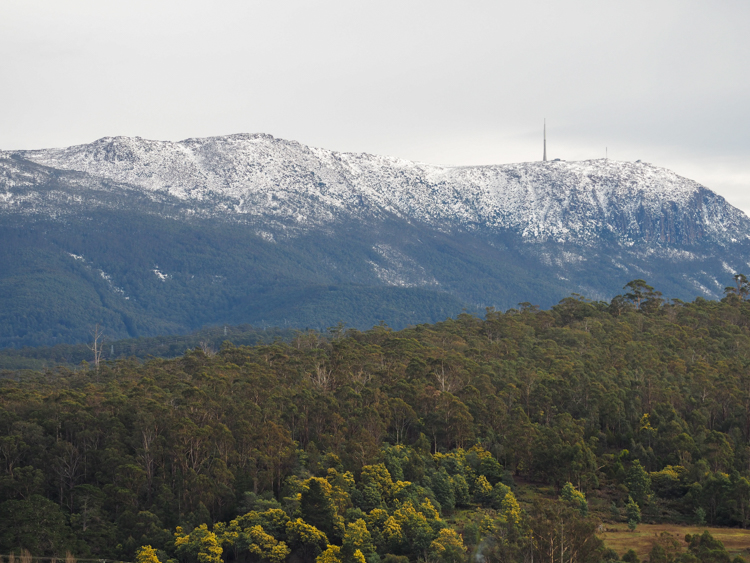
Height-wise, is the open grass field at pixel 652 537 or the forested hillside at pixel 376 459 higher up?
the forested hillside at pixel 376 459

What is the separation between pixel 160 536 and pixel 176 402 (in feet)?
79.1

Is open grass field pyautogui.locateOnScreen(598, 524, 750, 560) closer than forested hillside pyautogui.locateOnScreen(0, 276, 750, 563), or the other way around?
open grass field pyautogui.locateOnScreen(598, 524, 750, 560)

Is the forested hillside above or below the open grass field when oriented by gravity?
above

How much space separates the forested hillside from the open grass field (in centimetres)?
151

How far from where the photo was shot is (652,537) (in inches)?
2758

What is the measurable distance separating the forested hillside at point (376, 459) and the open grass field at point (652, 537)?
1508mm

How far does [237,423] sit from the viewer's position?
274 ft

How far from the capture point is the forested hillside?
66.4 meters

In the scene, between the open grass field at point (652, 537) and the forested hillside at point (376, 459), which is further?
the forested hillside at point (376, 459)

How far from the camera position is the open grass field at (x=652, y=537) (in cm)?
6625

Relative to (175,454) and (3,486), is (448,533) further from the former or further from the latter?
(3,486)

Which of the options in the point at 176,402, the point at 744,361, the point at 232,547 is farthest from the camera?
the point at 744,361

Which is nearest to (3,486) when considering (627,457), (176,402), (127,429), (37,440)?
(37,440)

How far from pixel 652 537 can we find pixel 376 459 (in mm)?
25385
